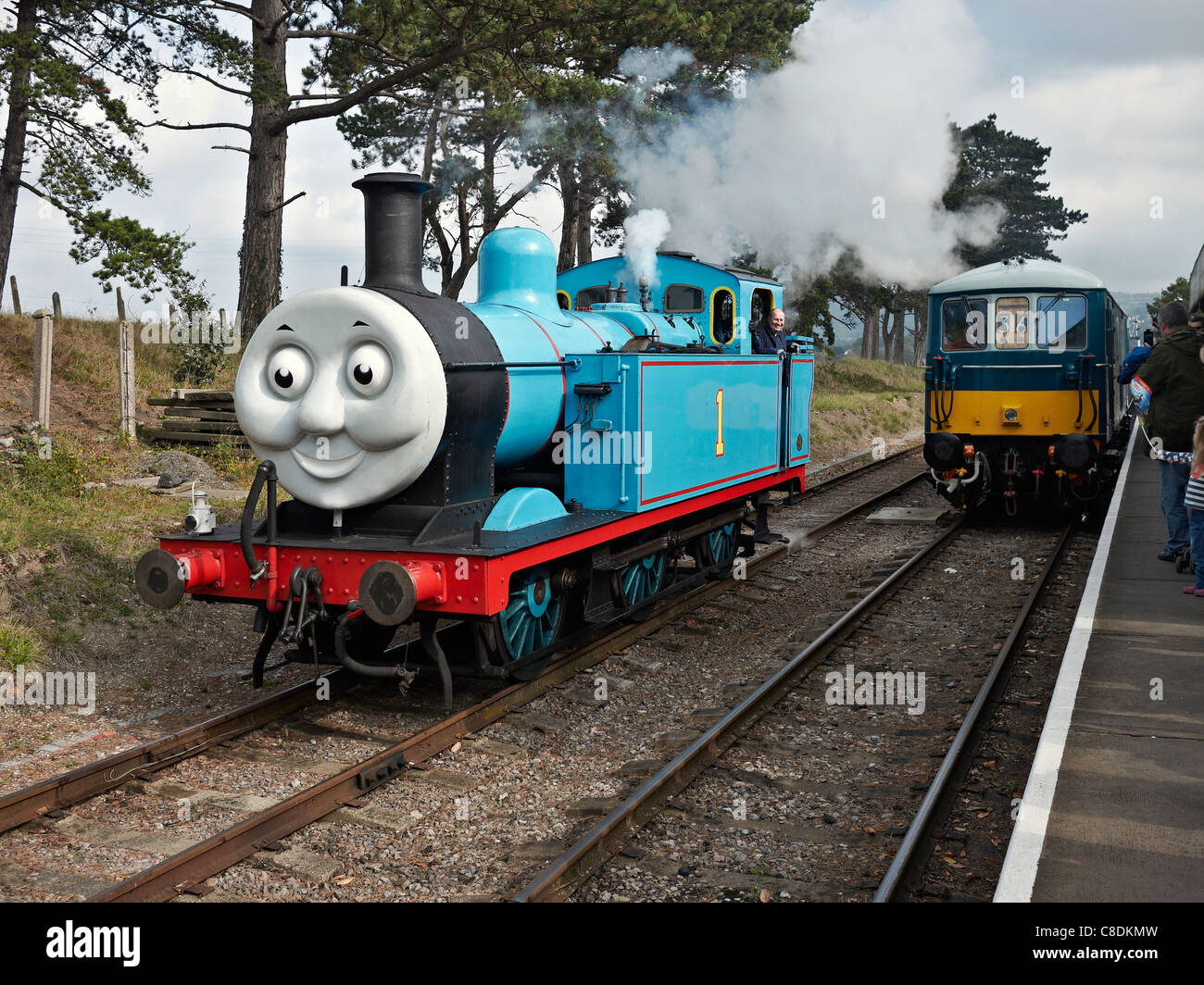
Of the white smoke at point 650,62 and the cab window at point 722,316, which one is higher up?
the white smoke at point 650,62

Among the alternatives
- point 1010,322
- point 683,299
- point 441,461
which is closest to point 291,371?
point 441,461

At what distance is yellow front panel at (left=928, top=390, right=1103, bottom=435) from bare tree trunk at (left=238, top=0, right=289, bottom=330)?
965cm

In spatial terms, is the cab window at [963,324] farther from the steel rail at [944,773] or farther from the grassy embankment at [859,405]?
the grassy embankment at [859,405]

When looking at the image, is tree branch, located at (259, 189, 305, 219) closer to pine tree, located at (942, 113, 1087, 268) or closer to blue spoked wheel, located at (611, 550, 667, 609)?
blue spoked wheel, located at (611, 550, 667, 609)

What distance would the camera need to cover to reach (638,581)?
759cm

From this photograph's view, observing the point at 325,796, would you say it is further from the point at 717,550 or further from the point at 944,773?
the point at 717,550

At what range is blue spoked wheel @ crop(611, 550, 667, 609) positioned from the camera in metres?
7.22

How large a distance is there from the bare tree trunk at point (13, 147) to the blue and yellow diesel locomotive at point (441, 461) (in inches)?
371

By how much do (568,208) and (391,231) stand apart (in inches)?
685

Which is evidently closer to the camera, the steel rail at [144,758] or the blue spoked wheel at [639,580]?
the steel rail at [144,758]

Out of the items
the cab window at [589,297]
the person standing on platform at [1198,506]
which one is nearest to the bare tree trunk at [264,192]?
the cab window at [589,297]

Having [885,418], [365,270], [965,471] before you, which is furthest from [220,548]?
[885,418]

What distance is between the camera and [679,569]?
8727mm

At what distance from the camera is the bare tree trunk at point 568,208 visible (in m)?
21.1
